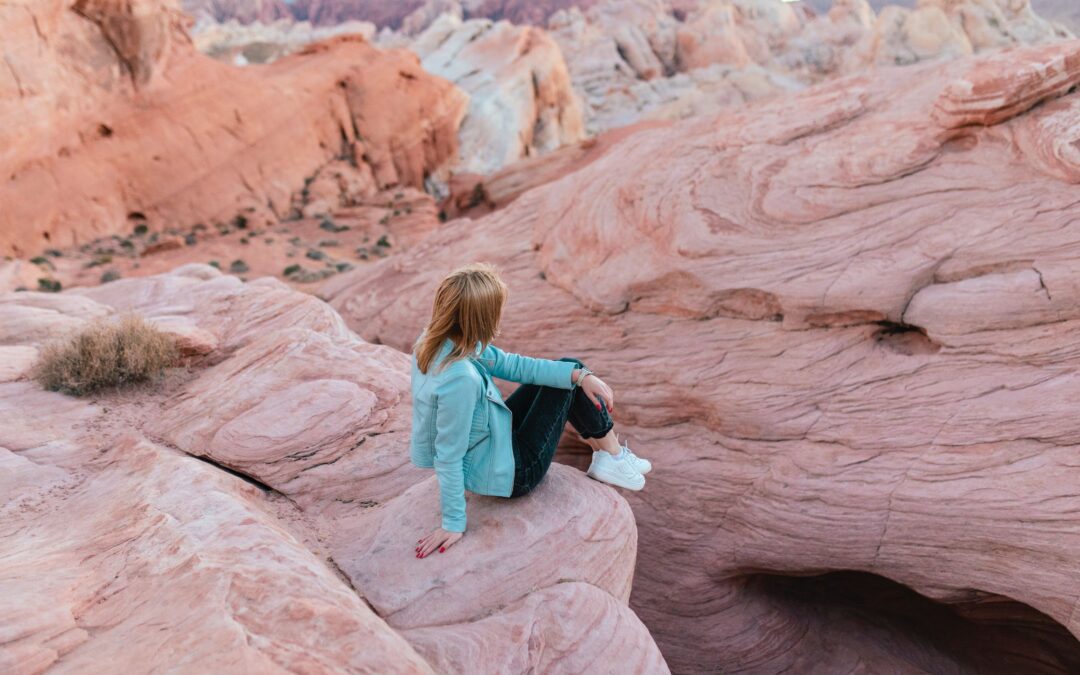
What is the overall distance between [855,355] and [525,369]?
3.60m

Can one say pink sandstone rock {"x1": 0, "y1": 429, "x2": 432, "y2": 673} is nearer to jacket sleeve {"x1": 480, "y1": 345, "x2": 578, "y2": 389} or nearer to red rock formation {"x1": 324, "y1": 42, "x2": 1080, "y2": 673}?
jacket sleeve {"x1": 480, "y1": 345, "x2": 578, "y2": 389}

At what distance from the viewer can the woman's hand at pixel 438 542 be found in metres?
4.34

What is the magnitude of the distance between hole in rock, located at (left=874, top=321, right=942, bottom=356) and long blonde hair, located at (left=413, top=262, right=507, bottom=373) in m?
4.14

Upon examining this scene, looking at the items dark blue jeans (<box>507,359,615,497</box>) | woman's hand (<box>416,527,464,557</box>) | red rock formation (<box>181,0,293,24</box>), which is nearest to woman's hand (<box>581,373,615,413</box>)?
dark blue jeans (<box>507,359,615,497</box>)

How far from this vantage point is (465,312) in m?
3.91

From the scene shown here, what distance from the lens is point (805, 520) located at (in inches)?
237

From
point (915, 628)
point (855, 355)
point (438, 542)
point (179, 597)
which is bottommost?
point (915, 628)

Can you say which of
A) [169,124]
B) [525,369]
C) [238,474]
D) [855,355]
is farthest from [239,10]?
[525,369]

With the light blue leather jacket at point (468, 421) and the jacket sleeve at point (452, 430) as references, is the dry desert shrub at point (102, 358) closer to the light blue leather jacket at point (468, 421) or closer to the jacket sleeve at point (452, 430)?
the light blue leather jacket at point (468, 421)

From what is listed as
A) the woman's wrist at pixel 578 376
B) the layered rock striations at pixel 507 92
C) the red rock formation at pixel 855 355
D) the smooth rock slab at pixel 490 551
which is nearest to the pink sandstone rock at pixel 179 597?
the smooth rock slab at pixel 490 551

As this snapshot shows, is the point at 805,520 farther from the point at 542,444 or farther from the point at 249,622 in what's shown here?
the point at 249,622

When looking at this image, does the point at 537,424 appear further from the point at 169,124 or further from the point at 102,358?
the point at 169,124

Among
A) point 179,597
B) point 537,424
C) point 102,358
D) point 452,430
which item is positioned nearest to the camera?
point 179,597

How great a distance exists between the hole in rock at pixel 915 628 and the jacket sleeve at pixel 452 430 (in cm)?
388
